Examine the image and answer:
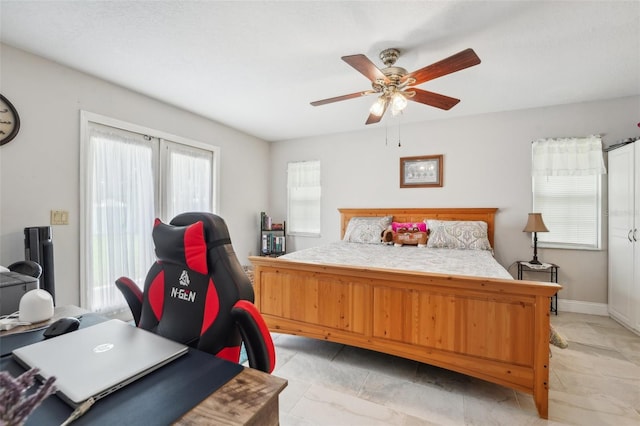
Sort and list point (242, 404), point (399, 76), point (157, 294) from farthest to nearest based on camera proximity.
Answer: point (399, 76), point (157, 294), point (242, 404)

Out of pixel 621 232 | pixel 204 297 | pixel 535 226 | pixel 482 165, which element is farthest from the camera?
pixel 482 165

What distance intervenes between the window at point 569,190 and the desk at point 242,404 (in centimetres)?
393

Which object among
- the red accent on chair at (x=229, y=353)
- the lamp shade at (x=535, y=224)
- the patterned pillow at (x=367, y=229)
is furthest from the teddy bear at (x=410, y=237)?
the red accent on chair at (x=229, y=353)

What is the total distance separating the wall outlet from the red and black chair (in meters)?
1.90

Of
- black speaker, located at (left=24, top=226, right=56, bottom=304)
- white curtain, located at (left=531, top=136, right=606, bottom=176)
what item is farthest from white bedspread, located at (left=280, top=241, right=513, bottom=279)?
black speaker, located at (left=24, top=226, right=56, bottom=304)

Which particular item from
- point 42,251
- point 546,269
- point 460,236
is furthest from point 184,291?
point 546,269

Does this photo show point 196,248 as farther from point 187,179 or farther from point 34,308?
point 187,179

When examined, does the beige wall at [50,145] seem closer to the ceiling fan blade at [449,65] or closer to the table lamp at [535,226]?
the ceiling fan blade at [449,65]

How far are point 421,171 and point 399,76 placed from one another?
218 centimetres

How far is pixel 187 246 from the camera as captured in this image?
1096 mm

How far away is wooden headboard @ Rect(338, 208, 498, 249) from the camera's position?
3654 millimetres

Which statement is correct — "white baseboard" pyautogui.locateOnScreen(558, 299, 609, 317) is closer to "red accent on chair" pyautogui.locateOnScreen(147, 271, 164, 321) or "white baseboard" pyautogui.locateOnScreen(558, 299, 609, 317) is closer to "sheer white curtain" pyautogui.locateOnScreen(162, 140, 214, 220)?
"red accent on chair" pyautogui.locateOnScreen(147, 271, 164, 321)

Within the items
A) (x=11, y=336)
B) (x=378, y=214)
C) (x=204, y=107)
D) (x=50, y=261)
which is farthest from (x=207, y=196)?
(x=11, y=336)

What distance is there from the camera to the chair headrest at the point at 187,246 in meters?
1.08
